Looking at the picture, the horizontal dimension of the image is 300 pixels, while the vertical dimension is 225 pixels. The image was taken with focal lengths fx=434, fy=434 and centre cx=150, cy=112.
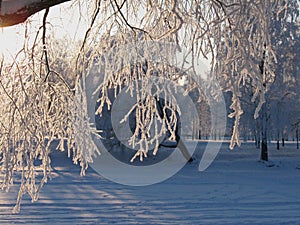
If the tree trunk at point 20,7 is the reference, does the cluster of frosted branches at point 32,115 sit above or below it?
below

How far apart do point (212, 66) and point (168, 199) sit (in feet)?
27.7

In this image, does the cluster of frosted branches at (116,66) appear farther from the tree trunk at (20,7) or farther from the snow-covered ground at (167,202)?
the snow-covered ground at (167,202)

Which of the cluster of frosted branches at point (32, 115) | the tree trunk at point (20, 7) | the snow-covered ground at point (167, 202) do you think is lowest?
the snow-covered ground at point (167, 202)

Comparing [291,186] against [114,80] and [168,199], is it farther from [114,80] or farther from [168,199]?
[114,80]

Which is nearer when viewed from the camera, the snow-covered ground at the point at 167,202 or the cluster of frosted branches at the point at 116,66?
the cluster of frosted branches at the point at 116,66

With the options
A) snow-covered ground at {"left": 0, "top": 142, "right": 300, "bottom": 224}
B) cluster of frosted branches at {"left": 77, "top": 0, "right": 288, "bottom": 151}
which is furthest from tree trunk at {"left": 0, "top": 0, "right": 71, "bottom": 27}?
snow-covered ground at {"left": 0, "top": 142, "right": 300, "bottom": 224}

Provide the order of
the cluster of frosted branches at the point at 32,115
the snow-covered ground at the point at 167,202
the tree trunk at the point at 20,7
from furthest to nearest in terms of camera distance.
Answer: the snow-covered ground at the point at 167,202 → the cluster of frosted branches at the point at 32,115 → the tree trunk at the point at 20,7

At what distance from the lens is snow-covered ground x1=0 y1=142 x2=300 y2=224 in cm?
817

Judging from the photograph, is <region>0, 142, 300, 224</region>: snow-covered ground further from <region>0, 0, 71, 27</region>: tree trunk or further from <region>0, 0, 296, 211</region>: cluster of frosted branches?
<region>0, 0, 71, 27</region>: tree trunk

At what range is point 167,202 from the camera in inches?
399

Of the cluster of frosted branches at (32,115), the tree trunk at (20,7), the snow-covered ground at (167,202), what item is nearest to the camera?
the tree trunk at (20,7)

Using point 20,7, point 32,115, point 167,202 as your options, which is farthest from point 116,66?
point 167,202

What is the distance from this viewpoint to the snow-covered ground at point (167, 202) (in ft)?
26.8

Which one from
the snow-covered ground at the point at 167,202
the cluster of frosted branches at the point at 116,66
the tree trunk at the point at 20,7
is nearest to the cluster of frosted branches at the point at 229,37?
the cluster of frosted branches at the point at 116,66
